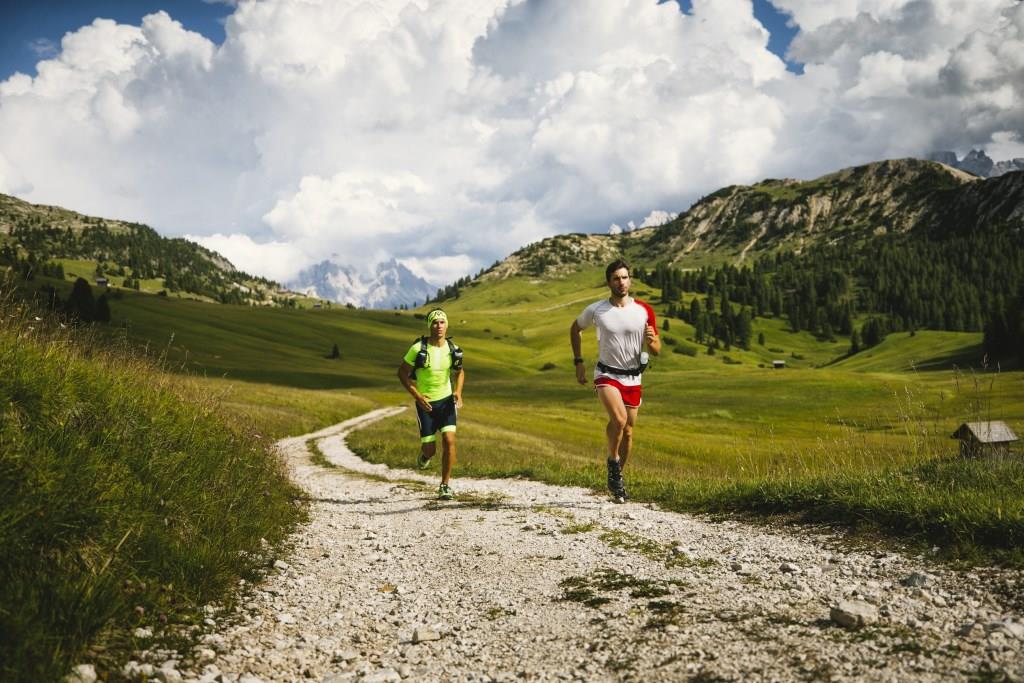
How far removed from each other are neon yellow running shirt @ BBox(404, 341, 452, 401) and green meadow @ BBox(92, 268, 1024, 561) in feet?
12.8

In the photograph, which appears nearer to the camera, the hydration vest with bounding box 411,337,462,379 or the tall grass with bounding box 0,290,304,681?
the tall grass with bounding box 0,290,304,681

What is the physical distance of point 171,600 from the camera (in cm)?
581

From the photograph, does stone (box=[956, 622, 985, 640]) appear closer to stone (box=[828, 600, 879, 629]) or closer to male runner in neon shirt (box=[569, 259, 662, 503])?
stone (box=[828, 600, 879, 629])

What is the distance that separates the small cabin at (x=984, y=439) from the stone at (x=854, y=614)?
213 inches

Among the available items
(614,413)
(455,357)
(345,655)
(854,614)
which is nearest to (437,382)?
(455,357)

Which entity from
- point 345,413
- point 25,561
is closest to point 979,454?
point 25,561

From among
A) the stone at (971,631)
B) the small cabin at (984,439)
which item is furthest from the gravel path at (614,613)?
the small cabin at (984,439)

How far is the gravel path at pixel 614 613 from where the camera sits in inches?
175

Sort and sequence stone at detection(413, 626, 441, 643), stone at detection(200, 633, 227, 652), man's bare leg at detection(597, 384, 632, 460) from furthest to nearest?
man's bare leg at detection(597, 384, 632, 460) < stone at detection(413, 626, 441, 643) < stone at detection(200, 633, 227, 652)

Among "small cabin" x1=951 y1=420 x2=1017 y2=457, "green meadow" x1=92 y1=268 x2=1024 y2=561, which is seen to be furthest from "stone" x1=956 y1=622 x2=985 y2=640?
"small cabin" x1=951 y1=420 x2=1017 y2=457

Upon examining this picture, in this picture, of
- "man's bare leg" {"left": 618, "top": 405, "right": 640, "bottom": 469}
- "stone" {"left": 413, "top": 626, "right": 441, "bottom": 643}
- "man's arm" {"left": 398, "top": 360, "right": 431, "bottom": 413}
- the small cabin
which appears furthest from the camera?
"man's arm" {"left": 398, "top": 360, "right": 431, "bottom": 413}

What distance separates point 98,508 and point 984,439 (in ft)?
62.4

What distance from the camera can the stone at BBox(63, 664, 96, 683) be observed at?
4398 mm

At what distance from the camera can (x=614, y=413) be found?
439 inches
